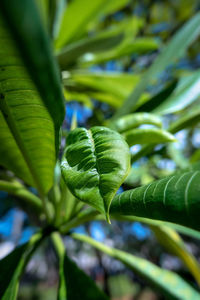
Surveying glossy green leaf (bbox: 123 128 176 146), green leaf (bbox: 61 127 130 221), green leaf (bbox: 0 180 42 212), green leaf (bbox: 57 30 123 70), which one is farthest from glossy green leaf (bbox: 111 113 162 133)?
green leaf (bbox: 57 30 123 70)

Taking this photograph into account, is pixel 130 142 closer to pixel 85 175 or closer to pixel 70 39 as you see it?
pixel 85 175

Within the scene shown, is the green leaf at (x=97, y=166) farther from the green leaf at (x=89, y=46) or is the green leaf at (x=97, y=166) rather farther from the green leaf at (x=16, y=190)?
the green leaf at (x=89, y=46)

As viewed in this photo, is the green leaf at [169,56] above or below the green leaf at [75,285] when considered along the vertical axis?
above

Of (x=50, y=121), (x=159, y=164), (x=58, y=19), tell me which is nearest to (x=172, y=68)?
(x=159, y=164)

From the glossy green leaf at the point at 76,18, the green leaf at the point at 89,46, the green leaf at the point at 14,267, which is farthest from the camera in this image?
the glossy green leaf at the point at 76,18

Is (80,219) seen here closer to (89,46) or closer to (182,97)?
(182,97)

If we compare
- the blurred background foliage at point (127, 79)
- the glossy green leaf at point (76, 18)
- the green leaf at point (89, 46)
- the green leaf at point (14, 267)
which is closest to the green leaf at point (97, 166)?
the blurred background foliage at point (127, 79)

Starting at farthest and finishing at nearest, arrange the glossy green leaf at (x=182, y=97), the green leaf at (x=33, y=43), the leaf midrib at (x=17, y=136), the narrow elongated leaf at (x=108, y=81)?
the narrow elongated leaf at (x=108, y=81) < the glossy green leaf at (x=182, y=97) < the leaf midrib at (x=17, y=136) < the green leaf at (x=33, y=43)
